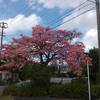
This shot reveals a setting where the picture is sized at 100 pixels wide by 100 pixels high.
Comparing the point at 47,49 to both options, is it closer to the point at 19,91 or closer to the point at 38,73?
the point at 38,73

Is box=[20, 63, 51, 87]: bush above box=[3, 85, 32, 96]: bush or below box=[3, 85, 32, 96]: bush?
above

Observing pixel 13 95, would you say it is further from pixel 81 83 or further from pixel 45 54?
pixel 81 83

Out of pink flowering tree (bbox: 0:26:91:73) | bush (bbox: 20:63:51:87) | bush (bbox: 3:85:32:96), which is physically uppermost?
pink flowering tree (bbox: 0:26:91:73)

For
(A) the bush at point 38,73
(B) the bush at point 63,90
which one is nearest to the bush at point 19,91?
(B) the bush at point 63,90

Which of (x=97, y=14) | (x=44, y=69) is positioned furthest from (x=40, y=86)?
(x=97, y=14)

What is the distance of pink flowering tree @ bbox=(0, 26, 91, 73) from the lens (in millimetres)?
29719

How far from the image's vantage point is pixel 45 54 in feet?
103

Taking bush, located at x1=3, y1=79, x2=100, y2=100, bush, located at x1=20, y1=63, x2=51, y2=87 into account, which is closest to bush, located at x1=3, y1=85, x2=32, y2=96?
bush, located at x1=3, y1=79, x2=100, y2=100

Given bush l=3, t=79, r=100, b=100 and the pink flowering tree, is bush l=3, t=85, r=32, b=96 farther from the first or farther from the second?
the pink flowering tree

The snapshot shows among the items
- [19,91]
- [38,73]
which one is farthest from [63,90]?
[19,91]

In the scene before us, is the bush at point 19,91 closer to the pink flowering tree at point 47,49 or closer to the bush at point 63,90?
the bush at point 63,90

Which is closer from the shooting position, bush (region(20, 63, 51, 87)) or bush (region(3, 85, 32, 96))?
bush (region(20, 63, 51, 87))

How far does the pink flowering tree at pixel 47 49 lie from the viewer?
2972cm

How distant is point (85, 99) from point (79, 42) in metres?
5.93
